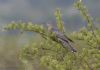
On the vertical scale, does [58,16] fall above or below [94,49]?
above

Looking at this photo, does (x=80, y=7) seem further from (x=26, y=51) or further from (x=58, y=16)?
(x=26, y=51)

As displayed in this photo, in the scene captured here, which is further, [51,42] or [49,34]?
[51,42]

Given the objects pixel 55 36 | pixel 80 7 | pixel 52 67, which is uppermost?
pixel 80 7

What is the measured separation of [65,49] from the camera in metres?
4.06

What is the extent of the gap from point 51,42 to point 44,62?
28cm

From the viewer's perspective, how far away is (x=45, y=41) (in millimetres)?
4199

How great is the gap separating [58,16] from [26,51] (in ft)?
1.58

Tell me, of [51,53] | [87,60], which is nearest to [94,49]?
[87,60]

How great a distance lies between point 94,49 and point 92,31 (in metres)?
0.19

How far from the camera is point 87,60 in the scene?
13.7ft

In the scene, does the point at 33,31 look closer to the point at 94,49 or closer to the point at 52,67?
the point at 52,67

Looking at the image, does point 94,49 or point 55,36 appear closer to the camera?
point 55,36

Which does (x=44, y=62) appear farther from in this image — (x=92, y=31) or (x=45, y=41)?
(x=92, y=31)

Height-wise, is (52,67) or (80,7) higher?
(80,7)
